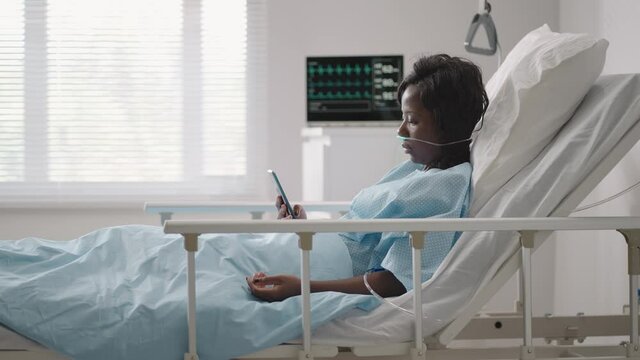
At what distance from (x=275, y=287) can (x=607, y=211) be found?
147 centimetres

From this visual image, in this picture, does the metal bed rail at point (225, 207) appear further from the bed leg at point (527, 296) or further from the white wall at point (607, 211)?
the bed leg at point (527, 296)

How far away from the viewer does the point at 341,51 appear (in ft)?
13.7

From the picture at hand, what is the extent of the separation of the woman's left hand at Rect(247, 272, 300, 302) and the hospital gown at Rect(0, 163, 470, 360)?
0.08 ft

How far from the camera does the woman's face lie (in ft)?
7.00

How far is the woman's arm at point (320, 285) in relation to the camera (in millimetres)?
1820

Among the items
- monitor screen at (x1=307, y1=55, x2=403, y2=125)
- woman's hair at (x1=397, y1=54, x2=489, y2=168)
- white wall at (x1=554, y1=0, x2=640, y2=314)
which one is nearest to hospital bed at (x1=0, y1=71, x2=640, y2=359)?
woman's hair at (x1=397, y1=54, x2=489, y2=168)

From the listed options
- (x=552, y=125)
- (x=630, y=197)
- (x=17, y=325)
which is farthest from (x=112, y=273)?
(x=630, y=197)

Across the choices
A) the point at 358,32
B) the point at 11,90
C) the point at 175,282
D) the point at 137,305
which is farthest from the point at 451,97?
the point at 11,90

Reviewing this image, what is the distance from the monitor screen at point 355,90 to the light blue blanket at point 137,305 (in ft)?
7.10

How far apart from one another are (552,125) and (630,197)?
2.15 ft

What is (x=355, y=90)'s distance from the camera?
4.07 meters

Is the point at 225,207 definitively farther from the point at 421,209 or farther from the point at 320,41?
the point at 320,41

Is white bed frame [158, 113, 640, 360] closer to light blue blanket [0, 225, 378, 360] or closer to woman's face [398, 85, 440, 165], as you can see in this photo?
light blue blanket [0, 225, 378, 360]

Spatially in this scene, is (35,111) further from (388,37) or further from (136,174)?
(388,37)
